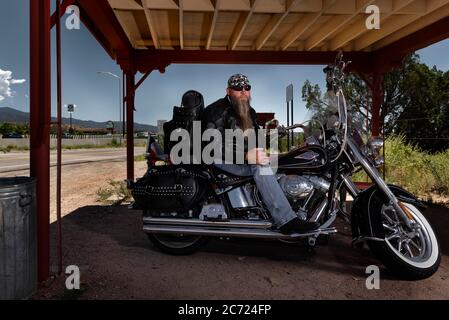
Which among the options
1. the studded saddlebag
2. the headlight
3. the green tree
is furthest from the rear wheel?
the green tree

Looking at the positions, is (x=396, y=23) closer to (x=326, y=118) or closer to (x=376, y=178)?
(x=326, y=118)

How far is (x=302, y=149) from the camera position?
12.3ft

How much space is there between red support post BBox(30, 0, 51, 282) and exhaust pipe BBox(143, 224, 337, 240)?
981 mm

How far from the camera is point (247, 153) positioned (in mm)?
3717

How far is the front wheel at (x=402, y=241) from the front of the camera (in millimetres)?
3438

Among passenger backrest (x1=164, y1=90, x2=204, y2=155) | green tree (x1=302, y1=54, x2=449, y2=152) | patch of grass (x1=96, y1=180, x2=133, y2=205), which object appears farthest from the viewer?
green tree (x1=302, y1=54, x2=449, y2=152)

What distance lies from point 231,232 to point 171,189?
0.71 m

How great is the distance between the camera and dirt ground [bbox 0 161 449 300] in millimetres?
3240

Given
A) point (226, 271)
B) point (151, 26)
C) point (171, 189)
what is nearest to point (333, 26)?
point (151, 26)

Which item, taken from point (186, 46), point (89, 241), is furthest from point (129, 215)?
point (186, 46)

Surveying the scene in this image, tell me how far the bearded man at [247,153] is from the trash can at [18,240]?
5.54 feet

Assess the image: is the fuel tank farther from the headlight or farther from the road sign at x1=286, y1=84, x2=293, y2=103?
the road sign at x1=286, y1=84, x2=293, y2=103

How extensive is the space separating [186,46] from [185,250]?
17.8 ft
